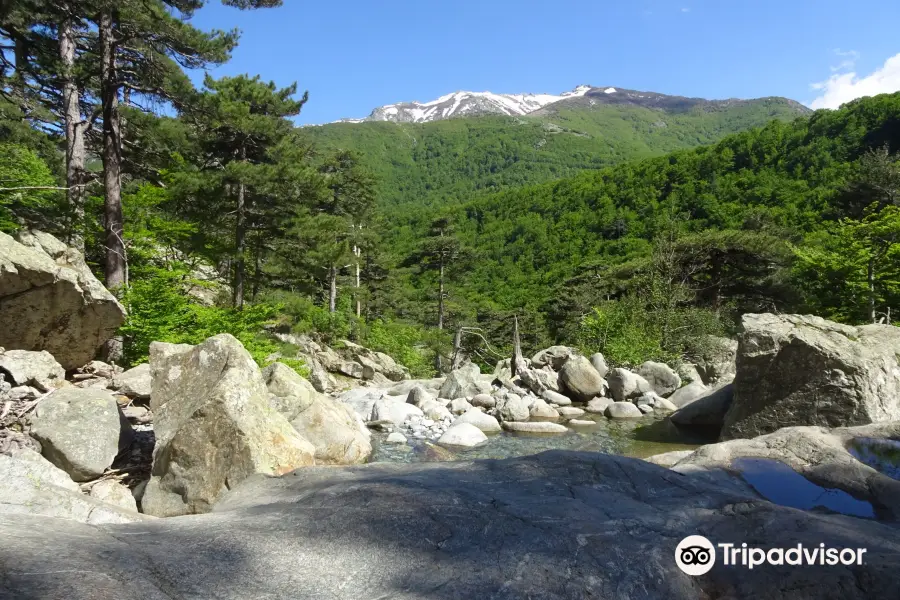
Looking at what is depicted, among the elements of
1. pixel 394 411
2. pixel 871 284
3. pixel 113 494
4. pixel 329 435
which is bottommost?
pixel 394 411

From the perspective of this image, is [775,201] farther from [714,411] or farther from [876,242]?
[714,411]

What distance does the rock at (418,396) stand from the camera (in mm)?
13414

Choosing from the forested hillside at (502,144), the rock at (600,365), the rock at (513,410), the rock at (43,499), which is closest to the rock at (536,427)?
the rock at (513,410)

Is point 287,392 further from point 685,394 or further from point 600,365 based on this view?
point 600,365

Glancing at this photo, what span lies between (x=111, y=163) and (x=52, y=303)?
4276 millimetres

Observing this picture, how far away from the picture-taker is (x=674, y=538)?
2.62 metres

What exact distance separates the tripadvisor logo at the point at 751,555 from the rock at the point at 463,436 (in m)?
7.33

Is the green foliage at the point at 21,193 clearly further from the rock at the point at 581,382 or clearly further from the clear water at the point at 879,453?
the rock at the point at 581,382

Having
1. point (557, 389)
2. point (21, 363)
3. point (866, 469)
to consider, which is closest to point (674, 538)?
point (866, 469)

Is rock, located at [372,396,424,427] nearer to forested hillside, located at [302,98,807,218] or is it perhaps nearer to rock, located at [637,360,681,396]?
rock, located at [637,360,681,396]

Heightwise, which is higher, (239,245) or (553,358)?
(239,245)

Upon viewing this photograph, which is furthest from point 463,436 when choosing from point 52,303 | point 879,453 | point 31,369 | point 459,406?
point 52,303

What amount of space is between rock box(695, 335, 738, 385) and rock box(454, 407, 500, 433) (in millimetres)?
8345

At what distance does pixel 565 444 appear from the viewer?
389 inches
